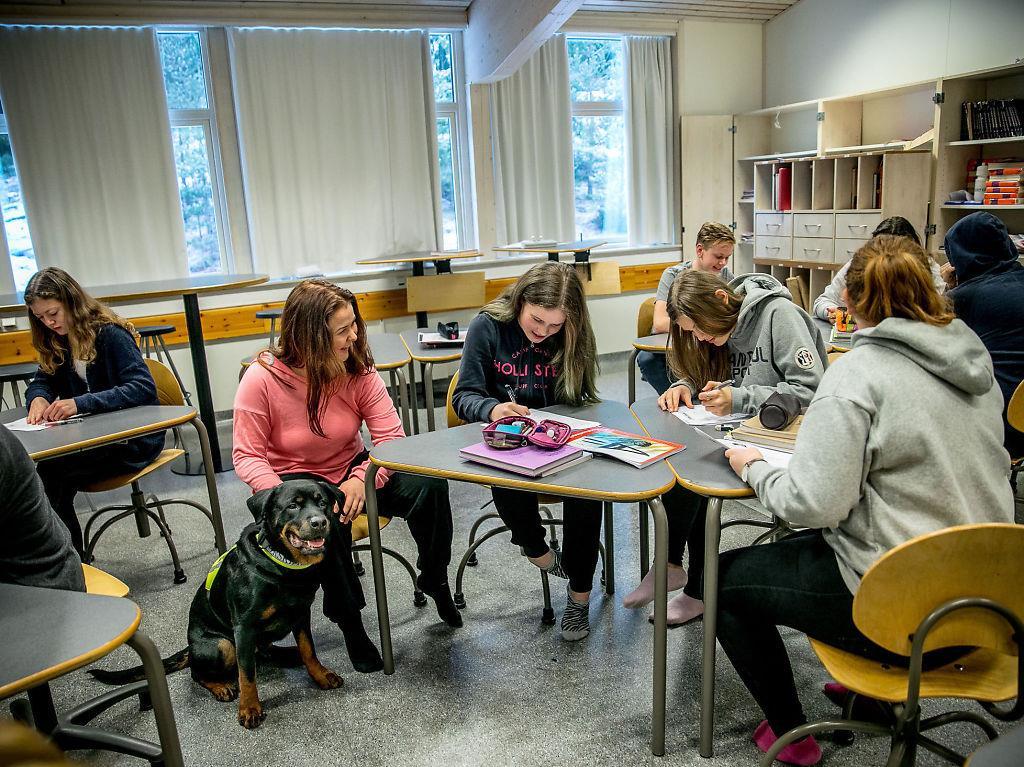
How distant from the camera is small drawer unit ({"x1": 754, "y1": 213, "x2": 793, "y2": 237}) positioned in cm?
587

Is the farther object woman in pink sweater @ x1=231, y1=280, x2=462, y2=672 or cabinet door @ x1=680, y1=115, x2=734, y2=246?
cabinet door @ x1=680, y1=115, x2=734, y2=246

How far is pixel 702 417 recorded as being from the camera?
2.14 m

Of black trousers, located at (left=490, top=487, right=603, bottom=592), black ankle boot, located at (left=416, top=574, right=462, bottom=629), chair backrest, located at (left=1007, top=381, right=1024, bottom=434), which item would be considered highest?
chair backrest, located at (left=1007, top=381, right=1024, bottom=434)

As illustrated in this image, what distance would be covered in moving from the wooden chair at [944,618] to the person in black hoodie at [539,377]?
947 millimetres

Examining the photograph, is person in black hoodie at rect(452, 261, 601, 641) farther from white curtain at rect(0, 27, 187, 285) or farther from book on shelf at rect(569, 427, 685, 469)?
white curtain at rect(0, 27, 187, 285)

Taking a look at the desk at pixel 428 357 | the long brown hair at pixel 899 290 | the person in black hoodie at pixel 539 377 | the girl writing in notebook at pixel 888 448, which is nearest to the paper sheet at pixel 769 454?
the girl writing in notebook at pixel 888 448

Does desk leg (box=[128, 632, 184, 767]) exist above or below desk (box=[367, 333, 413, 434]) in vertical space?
below

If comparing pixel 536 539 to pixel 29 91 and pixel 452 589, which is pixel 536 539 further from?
pixel 29 91

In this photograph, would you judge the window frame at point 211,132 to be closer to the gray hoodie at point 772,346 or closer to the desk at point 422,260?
the desk at point 422,260

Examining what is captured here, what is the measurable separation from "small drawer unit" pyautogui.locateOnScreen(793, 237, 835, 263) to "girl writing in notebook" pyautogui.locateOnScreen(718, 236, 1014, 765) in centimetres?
433

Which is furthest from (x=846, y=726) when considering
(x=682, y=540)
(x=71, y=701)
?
(x=71, y=701)

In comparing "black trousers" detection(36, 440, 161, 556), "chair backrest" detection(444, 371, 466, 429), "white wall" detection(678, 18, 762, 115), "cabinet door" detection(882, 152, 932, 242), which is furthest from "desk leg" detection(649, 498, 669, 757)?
"white wall" detection(678, 18, 762, 115)

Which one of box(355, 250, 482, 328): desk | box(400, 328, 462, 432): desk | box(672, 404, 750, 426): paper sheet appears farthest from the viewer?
box(355, 250, 482, 328): desk

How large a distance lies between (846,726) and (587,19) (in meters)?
5.46
